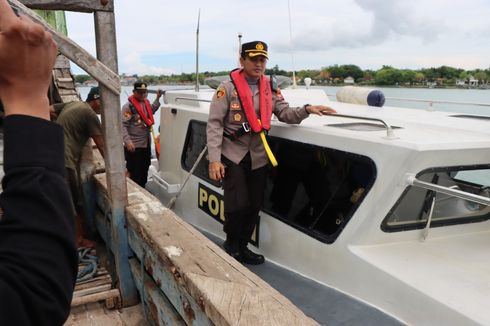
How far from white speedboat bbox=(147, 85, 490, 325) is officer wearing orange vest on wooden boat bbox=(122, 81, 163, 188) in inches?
118

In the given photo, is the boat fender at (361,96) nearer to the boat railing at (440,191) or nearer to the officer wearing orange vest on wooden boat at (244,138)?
the officer wearing orange vest on wooden boat at (244,138)

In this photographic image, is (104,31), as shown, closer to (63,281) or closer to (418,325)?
(63,281)

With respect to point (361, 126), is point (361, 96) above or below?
above

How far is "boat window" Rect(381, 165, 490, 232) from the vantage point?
2508 millimetres

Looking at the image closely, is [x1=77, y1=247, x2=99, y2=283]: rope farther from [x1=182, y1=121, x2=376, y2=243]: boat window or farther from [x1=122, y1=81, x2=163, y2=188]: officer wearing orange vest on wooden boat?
[x1=122, y1=81, x2=163, y2=188]: officer wearing orange vest on wooden boat

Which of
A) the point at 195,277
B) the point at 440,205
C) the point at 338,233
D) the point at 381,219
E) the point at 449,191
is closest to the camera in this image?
the point at 195,277

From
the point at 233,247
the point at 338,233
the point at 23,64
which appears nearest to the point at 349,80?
the point at 233,247

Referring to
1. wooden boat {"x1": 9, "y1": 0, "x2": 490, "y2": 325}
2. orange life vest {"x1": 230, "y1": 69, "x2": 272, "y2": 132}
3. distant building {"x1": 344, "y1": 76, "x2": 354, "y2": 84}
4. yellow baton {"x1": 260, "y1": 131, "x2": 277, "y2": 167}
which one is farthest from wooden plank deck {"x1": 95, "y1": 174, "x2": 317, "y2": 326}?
distant building {"x1": 344, "y1": 76, "x2": 354, "y2": 84}

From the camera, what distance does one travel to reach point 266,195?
3.49 metres

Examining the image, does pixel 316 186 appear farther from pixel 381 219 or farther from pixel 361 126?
pixel 381 219

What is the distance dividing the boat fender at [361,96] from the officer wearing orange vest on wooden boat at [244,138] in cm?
87

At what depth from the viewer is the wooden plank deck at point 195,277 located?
1551 mm

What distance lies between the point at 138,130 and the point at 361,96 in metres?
3.33

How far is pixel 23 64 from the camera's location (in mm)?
705
